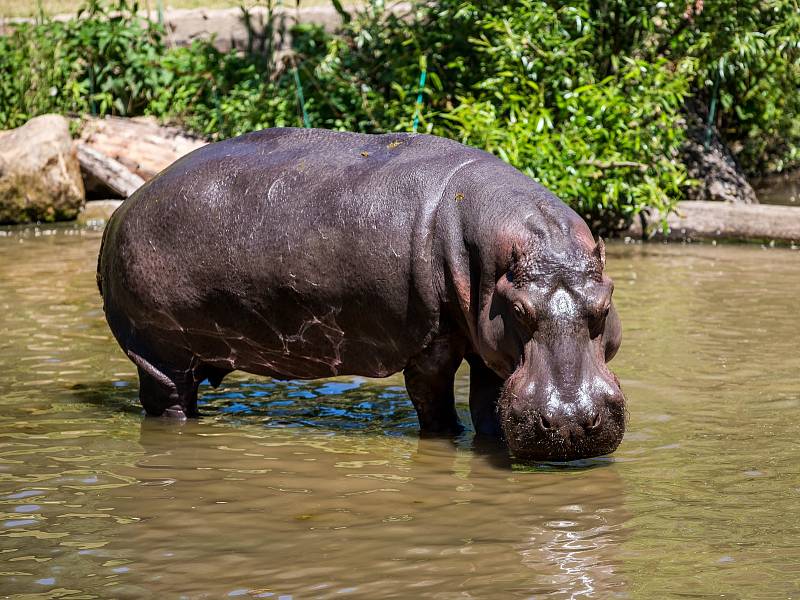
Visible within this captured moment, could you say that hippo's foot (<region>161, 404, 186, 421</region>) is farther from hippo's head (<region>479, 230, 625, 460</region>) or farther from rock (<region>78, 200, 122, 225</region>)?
rock (<region>78, 200, 122, 225</region>)

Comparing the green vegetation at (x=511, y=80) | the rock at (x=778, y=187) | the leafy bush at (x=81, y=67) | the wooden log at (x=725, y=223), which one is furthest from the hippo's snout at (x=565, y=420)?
the leafy bush at (x=81, y=67)

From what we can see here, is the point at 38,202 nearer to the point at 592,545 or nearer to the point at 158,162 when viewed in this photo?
the point at 158,162

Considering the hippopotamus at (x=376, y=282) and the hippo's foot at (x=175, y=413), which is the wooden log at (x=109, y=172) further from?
the hippo's foot at (x=175, y=413)

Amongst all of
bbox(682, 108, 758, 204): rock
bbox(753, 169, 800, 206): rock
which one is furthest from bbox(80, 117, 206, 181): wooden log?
bbox(753, 169, 800, 206): rock

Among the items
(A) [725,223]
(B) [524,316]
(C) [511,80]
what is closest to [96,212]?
(C) [511,80]

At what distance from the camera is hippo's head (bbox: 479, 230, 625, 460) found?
14.6 ft

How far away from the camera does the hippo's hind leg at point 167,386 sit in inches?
224

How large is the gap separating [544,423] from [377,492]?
2.04 ft

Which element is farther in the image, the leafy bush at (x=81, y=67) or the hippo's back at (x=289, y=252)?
the leafy bush at (x=81, y=67)

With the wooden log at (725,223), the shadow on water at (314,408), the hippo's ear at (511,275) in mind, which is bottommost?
the wooden log at (725,223)

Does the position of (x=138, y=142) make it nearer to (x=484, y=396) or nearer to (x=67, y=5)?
(x=67, y=5)

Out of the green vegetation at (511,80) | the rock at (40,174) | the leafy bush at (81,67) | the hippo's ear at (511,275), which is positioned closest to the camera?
the hippo's ear at (511,275)

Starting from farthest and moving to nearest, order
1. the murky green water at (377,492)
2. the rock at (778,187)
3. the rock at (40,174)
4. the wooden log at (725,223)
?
the rock at (778,187) < the rock at (40,174) < the wooden log at (725,223) < the murky green water at (377,492)

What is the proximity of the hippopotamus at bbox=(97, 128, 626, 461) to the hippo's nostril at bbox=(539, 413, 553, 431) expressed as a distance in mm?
14
